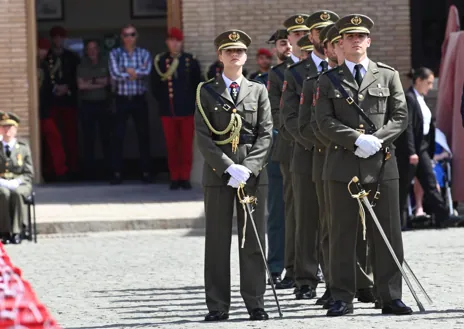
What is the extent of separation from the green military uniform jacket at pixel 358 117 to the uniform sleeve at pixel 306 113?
545 millimetres

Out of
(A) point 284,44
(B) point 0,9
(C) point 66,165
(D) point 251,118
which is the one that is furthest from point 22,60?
(D) point 251,118

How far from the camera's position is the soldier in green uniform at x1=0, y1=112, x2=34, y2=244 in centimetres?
1709

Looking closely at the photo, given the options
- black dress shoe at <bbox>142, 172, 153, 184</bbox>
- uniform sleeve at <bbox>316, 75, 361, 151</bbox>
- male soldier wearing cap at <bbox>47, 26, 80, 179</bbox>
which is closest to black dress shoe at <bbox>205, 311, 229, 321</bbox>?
uniform sleeve at <bbox>316, 75, 361, 151</bbox>

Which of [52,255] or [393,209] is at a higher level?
[393,209]

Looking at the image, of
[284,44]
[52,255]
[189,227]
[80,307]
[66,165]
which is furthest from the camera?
[66,165]

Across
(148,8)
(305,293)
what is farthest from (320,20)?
(148,8)

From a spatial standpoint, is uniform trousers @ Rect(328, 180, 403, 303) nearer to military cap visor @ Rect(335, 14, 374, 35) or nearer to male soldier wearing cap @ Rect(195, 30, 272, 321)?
male soldier wearing cap @ Rect(195, 30, 272, 321)

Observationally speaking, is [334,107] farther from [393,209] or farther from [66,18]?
[66,18]

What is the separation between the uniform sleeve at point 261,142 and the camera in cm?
1048

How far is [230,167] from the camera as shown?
10367 millimetres

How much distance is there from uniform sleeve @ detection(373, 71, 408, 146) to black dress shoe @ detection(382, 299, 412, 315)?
110cm

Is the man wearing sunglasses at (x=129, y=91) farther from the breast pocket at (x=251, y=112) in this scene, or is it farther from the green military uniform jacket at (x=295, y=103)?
the breast pocket at (x=251, y=112)

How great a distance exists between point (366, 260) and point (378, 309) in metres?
0.44

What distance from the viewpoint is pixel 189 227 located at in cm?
1797
